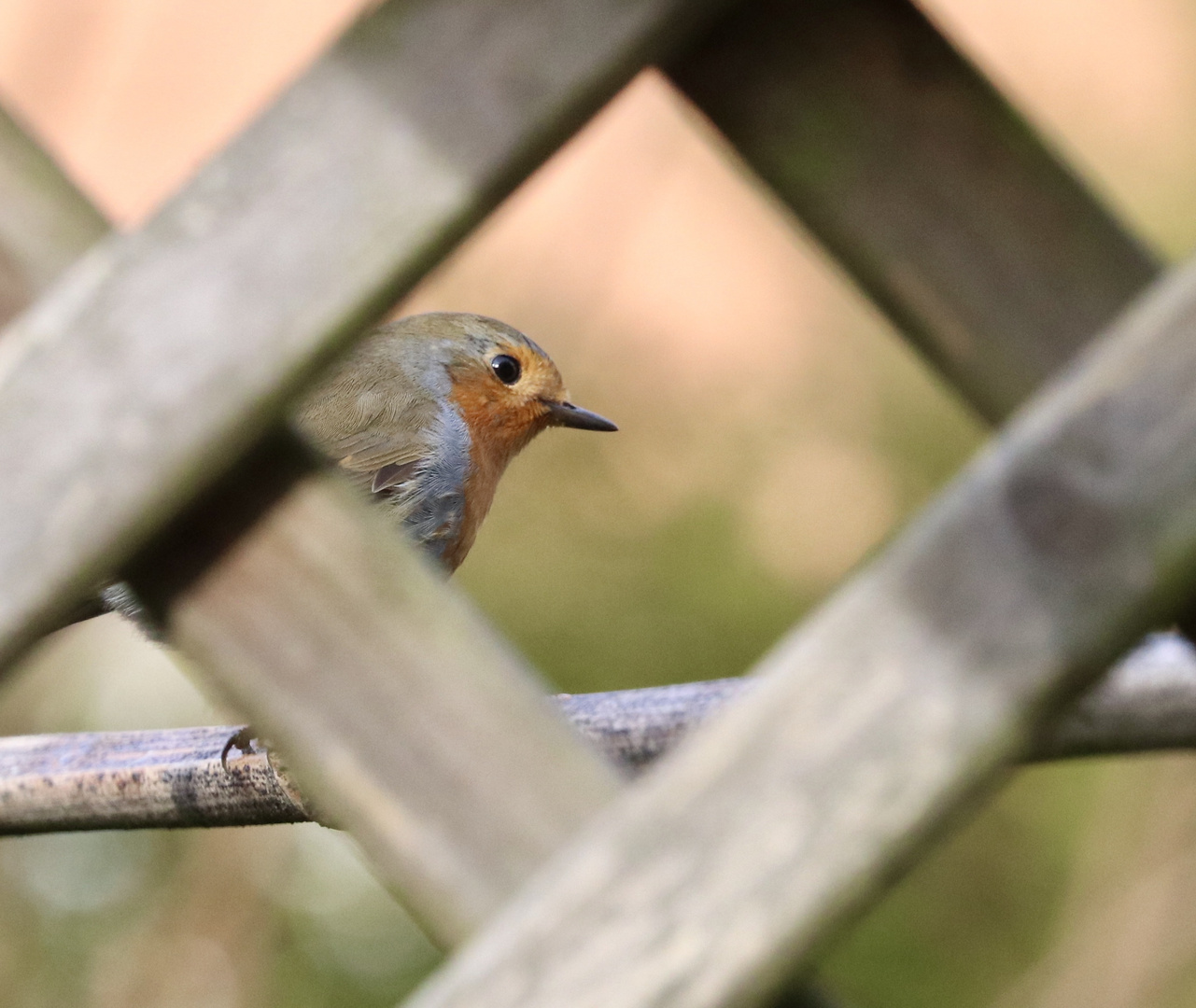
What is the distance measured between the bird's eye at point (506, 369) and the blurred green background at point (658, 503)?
0.97 metres

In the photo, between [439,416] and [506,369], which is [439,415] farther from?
[506,369]

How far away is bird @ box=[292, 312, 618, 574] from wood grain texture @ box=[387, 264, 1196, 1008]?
5.65 ft

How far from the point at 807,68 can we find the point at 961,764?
47 cm

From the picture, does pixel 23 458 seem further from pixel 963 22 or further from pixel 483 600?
pixel 963 22

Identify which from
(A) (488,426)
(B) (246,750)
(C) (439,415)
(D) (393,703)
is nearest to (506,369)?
(A) (488,426)

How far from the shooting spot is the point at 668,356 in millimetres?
4688

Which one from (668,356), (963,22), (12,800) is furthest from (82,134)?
(12,800)

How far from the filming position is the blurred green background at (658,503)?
158 inches

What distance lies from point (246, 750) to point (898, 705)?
137cm

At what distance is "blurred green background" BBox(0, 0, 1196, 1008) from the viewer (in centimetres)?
400

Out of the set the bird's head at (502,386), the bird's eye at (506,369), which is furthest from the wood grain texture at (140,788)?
the bird's eye at (506,369)

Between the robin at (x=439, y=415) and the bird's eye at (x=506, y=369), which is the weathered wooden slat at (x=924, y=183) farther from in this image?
the bird's eye at (x=506, y=369)

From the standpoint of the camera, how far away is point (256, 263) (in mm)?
789

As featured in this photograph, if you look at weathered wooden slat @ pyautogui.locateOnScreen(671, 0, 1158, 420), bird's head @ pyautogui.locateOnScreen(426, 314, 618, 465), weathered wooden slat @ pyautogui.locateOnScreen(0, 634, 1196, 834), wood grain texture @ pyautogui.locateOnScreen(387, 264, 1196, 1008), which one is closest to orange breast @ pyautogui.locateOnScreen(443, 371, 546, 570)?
bird's head @ pyautogui.locateOnScreen(426, 314, 618, 465)
